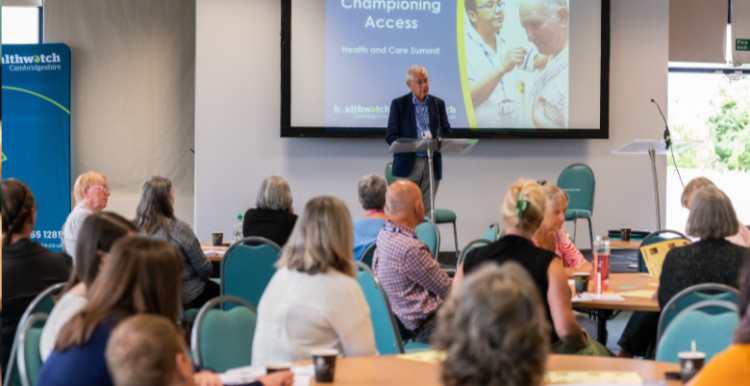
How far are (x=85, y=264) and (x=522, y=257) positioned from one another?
149 centimetres

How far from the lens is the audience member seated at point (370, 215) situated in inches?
143

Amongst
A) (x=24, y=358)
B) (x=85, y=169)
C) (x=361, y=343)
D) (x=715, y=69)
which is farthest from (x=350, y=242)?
(x=715, y=69)

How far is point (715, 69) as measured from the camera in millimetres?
8875

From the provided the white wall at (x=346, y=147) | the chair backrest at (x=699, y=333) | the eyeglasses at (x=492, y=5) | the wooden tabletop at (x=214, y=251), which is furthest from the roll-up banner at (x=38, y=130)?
the chair backrest at (x=699, y=333)

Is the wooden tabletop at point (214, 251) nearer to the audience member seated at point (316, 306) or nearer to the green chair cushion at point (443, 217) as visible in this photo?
the audience member seated at point (316, 306)

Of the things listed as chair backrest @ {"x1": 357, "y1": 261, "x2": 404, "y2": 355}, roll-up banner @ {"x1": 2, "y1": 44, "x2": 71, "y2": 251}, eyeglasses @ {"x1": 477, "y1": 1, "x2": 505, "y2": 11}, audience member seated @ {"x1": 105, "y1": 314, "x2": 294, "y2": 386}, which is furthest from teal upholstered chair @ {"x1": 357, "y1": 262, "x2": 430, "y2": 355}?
roll-up banner @ {"x1": 2, "y1": 44, "x2": 71, "y2": 251}

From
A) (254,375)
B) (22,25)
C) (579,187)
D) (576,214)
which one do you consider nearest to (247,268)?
(254,375)

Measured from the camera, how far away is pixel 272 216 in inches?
159

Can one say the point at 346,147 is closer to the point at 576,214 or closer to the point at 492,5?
the point at 492,5

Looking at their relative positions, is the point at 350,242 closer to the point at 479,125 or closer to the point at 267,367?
the point at 267,367

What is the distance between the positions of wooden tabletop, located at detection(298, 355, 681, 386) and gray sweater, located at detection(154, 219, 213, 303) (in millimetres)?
1933

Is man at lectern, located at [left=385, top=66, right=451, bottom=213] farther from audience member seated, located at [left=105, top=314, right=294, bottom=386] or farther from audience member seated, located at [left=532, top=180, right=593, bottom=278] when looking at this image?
audience member seated, located at [left=105, top=314, right=294, bottom=386]

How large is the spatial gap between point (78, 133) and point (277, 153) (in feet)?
8.85

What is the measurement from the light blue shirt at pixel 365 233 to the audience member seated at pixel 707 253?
5.23 ft
